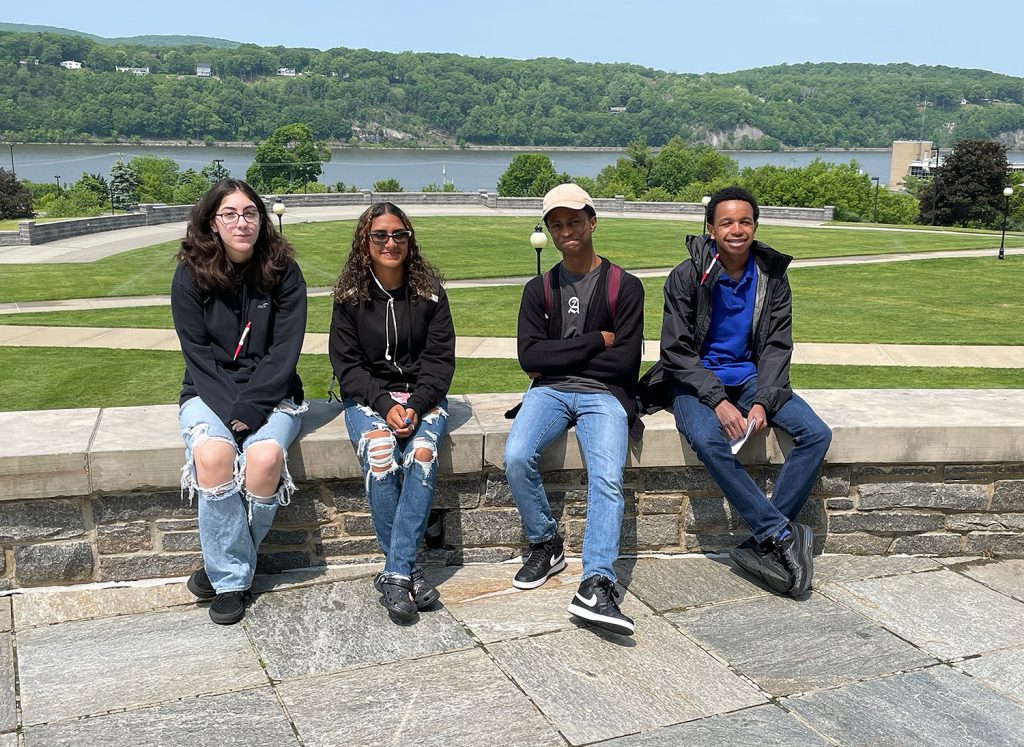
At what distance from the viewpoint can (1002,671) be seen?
3404 millimetres

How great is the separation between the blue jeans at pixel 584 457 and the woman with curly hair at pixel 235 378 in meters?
0.96

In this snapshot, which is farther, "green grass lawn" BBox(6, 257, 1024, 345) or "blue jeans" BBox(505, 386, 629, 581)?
"green grass lawn" BBox(6, 257, 1024, 345)

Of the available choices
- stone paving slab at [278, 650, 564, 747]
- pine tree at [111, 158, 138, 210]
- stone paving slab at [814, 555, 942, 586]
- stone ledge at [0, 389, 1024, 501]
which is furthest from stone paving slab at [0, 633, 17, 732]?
pine tree at [111, 158, 138, 210]

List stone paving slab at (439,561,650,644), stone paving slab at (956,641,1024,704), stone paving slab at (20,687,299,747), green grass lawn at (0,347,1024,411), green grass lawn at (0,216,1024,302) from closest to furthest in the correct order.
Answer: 1. stone paving slab at (20,687,299,747)
2. stone paving slab at (956,641,1024,704)
3. stone paving slab at (439,561,650,644)
4. green grass lawn at (0,347,1024,411)
5. green grass lawn at (0,216,1024,302)

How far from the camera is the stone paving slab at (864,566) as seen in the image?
427 centimetres

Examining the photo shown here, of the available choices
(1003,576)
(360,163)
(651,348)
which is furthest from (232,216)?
(360,163)

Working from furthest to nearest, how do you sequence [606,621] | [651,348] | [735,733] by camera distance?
[651,348] < [606,621] < [735,733]

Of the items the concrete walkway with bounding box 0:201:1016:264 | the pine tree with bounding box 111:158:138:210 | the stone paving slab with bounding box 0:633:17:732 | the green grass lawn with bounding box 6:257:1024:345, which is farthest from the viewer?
the pine tree with bounding box 111:158:138:210

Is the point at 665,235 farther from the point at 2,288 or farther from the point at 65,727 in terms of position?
the point at 65,727

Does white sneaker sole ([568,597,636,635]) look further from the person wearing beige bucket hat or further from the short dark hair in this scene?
the short dark hair

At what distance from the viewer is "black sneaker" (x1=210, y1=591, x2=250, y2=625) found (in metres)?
3.72

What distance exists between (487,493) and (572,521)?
428 mm

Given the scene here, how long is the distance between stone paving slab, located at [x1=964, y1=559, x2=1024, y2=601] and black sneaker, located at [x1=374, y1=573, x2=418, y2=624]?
253 centimetres

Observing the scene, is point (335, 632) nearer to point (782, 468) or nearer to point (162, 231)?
point (782, 468)
